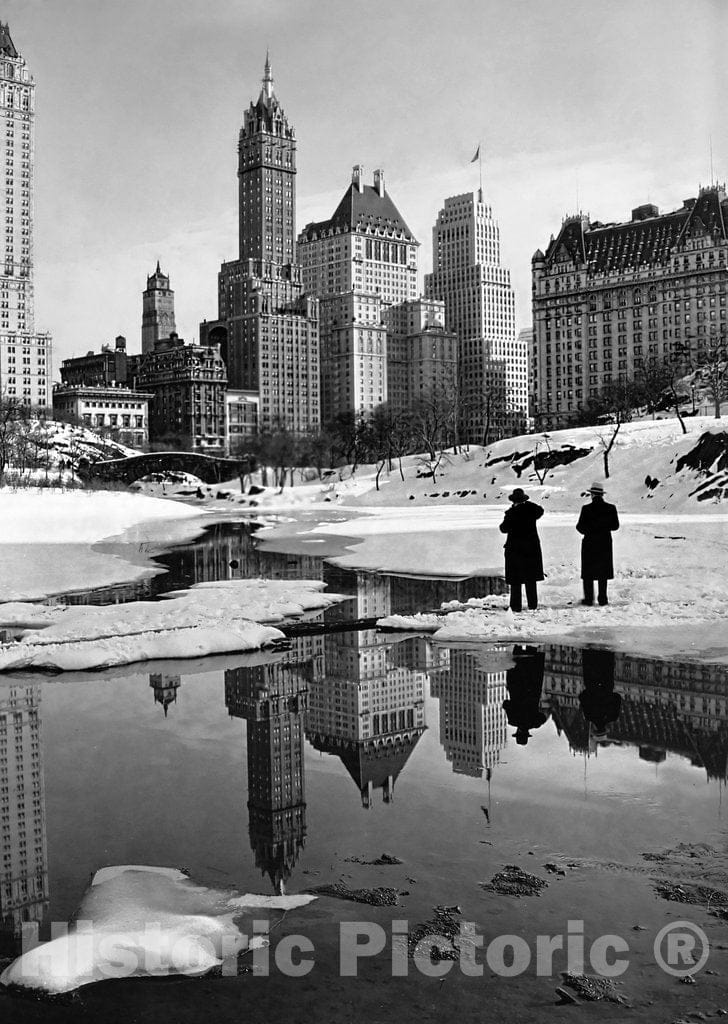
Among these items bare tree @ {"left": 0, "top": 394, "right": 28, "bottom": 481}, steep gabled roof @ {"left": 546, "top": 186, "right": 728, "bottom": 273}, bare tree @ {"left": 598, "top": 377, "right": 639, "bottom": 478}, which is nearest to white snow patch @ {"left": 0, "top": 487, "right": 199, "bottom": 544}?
bare tree @ {"left": 0, "top": 394, "right": 28, "bottom": 481}

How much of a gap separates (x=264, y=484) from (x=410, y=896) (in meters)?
115

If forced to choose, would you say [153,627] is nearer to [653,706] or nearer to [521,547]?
[521,547]

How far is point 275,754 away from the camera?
8.26 m

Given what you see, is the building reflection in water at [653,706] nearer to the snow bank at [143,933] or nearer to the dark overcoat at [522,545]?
the dark overcoat at [522,545]

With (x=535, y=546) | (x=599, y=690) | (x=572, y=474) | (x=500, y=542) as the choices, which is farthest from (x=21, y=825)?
(x=572, y=474)

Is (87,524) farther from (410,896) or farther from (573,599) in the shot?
(410,896)

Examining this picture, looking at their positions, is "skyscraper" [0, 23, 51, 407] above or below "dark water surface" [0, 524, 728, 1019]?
above

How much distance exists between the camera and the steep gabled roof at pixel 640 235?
527ft

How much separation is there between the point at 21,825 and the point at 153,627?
25.6 ft

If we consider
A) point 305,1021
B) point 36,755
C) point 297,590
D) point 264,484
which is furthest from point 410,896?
A: point 264,484

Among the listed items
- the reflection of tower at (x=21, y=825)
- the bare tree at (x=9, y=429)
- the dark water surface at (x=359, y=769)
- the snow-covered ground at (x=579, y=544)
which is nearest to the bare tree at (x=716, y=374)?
the snow-covered ground at (x=579, y=544)

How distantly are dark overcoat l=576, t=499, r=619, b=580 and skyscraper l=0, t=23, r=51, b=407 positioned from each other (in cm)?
16028

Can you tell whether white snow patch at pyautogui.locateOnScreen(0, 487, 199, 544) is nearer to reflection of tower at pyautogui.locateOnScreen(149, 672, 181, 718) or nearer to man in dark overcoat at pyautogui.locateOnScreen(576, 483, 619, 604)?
man in dark overcoat at pyautogui.locateOnScreen(576, 483, 619, 604)

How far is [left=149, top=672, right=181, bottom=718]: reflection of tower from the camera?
10.3 m
